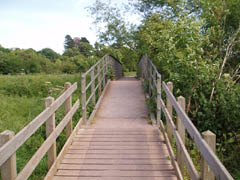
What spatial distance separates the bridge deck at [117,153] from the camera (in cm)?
366

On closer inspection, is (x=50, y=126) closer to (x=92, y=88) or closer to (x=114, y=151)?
(x=114, y=151)

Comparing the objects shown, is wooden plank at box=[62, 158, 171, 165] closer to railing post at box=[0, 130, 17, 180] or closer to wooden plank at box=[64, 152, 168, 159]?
wooden plank at box=[64, 152, 168, 159]

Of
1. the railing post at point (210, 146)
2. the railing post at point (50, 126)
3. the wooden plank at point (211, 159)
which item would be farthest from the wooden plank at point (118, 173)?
the railing post at point (210, 146)

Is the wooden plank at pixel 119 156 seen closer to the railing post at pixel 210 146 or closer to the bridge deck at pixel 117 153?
the bridge deck at pixel 117 153

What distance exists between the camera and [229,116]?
6.91 meters

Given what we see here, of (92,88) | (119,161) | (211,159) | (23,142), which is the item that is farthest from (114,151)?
(92,88)

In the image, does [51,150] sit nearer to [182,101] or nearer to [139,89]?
[182,101]

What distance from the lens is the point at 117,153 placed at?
4363mm

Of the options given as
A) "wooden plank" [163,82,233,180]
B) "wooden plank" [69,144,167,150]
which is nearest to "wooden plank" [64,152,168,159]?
"wooden plank" [69,144,167,150]

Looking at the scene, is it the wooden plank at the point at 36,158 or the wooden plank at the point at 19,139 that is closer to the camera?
the wooden plank at the point at 19,139

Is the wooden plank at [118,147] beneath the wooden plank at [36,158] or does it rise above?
beneath

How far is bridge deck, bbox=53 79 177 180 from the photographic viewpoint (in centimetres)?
366

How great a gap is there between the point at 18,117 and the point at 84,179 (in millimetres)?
3975

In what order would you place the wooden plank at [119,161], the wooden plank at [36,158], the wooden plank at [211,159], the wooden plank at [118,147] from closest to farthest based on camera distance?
the wooden plank at [211,159]
the wooden plank at [36,158]
the wooden plank at [119,161]
the wooden plank at [118,147]
